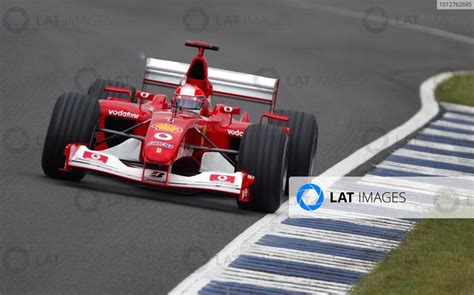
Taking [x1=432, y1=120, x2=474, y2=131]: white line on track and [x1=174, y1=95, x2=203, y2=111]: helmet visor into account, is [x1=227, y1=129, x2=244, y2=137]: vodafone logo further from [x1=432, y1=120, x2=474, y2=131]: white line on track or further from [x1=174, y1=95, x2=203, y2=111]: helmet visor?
[x1=432, y1=120, x2=474, y2=131]: white line on track

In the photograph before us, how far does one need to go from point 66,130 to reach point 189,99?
133 cm

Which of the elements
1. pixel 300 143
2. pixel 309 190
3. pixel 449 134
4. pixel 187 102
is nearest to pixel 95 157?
pixel 187 102

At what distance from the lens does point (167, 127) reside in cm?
1200

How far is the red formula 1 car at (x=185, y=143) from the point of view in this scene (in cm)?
1172

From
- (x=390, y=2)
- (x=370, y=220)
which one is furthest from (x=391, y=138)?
(x=390, y=2)

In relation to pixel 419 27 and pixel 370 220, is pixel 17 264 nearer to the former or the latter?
pixel 370 220

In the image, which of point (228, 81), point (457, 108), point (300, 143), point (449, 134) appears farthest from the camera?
point (457, 108)

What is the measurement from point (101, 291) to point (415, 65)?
19.4 meters

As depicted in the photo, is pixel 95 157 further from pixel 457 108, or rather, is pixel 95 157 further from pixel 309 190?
pixel 457 108

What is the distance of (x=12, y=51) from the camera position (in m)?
20.6

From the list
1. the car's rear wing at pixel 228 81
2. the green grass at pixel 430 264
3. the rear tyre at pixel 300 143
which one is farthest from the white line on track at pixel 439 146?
the green grass at pixel 430 264

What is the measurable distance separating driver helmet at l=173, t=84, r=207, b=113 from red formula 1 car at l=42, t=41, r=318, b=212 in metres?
0.01

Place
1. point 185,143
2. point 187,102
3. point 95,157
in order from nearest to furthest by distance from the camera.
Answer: point 95,157
point 185,143
point 187,102

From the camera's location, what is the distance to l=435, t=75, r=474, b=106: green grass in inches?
926
